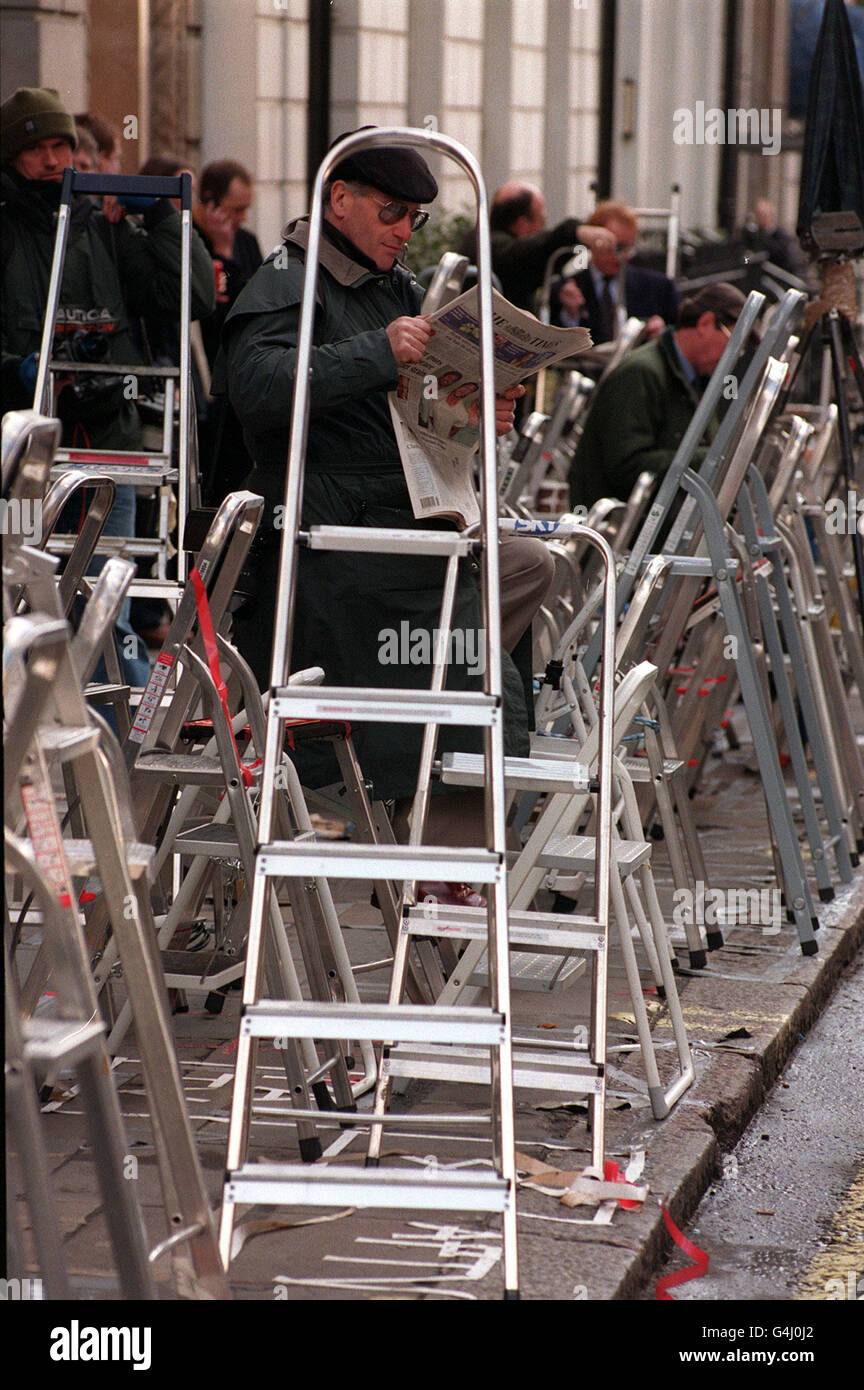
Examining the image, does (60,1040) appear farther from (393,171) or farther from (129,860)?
(393,171)

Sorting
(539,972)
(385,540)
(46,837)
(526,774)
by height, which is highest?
(385,540)

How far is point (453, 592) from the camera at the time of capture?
13.6 feet

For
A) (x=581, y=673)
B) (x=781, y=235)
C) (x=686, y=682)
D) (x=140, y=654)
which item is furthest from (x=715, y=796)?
(x=781, y=235)

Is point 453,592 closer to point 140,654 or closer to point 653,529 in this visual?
point 653,529

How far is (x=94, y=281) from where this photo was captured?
6371mm

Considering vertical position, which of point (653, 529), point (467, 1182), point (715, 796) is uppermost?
point (653, 529)

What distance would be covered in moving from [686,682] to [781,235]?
12209 mm

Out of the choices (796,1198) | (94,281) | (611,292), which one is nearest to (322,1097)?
(796,1198)

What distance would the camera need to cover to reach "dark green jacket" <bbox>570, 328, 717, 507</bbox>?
289 inches

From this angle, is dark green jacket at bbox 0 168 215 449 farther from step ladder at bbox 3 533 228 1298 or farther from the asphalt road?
step ladder at bbox 3 533 228 1298

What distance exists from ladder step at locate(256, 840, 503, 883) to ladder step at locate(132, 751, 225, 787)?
0.64 m

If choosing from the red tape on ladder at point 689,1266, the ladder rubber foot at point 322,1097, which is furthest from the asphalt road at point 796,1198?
the ladder rubber foot at point 322,1097

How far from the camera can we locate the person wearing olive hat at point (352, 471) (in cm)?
441

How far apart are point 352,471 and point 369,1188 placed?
2.03 meters
